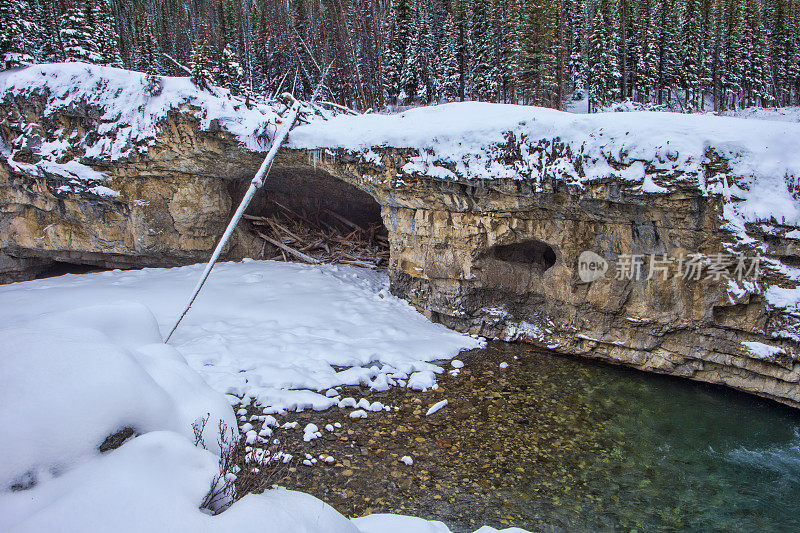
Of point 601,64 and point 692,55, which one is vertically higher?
point 692,55

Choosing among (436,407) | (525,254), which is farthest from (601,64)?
(436,407)

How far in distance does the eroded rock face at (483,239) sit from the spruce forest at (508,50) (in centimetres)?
1854

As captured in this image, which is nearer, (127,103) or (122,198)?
(127,103)

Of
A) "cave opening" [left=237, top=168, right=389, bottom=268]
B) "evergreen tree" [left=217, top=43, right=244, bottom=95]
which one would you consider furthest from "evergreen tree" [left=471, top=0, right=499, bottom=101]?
"cave opening" [left=237, top=168, right=389, bottom=268]

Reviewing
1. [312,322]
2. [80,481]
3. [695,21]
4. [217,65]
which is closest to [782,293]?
[312,322]

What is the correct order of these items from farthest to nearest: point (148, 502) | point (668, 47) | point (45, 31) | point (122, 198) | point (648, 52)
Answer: point (668, 47)
point (648, 52)
point (45, 31)
point (122, 198)
point (148, 502)

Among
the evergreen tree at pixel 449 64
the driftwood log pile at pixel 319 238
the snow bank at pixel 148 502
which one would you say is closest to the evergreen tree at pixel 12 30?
the driftwood log pile at pixel 319 238

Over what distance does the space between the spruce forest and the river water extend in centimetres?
2502

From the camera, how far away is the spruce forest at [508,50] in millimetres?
30594

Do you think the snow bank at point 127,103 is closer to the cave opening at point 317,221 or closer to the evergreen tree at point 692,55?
the cave opening at point 317,221

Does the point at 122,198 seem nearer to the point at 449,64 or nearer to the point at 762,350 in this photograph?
the point at 762,350

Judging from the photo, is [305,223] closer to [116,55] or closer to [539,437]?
[539,437]

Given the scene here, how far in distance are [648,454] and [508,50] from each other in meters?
28.4

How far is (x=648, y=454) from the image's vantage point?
7004 mm
